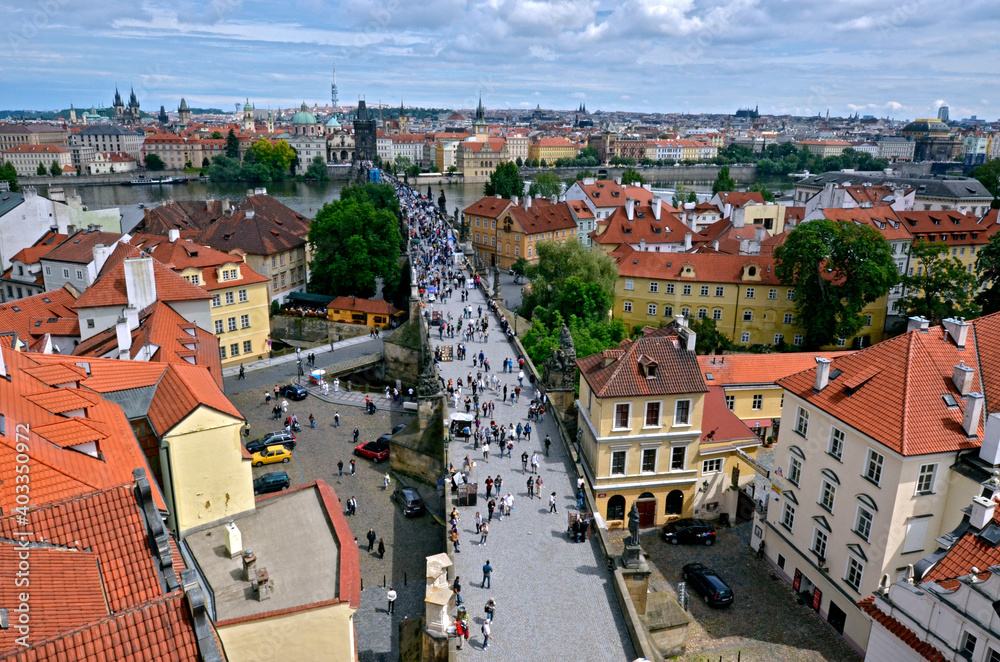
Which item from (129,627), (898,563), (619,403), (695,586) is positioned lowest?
(695,586)

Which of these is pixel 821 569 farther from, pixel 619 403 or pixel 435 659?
pixel 435 659

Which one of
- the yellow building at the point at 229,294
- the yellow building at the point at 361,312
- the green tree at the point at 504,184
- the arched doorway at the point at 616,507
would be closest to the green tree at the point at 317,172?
the green tree at the point at 504,184

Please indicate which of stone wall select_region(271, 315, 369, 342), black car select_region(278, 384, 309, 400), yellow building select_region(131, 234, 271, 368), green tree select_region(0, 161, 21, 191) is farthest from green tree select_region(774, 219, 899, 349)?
green tree select_region(0, 161, 21, 191)

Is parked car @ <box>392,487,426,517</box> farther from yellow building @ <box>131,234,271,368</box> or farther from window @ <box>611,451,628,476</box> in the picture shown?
yellow building @ <box>131,234,271,368</box>

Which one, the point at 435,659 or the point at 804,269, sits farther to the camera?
the point at 804,269

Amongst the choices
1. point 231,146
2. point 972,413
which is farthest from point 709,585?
point 231,146

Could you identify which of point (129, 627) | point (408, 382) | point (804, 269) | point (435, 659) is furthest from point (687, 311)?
point (129, 627)
